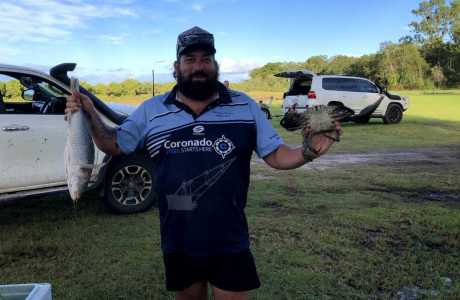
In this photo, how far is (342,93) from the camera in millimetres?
17656

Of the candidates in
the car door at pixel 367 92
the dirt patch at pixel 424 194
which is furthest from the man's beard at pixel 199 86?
the car door at pixel 367 92

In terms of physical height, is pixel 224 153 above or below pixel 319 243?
above

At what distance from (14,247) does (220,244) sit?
11.2ft

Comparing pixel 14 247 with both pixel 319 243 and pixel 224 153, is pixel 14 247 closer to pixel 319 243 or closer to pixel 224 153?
pixel 319 243

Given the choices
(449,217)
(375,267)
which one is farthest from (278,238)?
(449,217)

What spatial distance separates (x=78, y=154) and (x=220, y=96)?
708 mm

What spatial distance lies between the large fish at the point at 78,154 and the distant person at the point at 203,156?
→ 7cm

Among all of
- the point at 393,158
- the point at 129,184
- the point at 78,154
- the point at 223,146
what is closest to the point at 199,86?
the point at 223,146

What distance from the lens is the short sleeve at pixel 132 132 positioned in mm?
2373

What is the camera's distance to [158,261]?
443 centimetres

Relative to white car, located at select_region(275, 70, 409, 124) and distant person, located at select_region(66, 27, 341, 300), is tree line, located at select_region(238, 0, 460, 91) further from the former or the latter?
distant person, located at select_region(66, 27, 341, 300)

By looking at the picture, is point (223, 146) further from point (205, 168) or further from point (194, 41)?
point (194, 41)

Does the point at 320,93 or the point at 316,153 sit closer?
the point at 316,153

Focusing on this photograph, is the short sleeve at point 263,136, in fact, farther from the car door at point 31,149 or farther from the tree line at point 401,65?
the tree line at point 401,65
